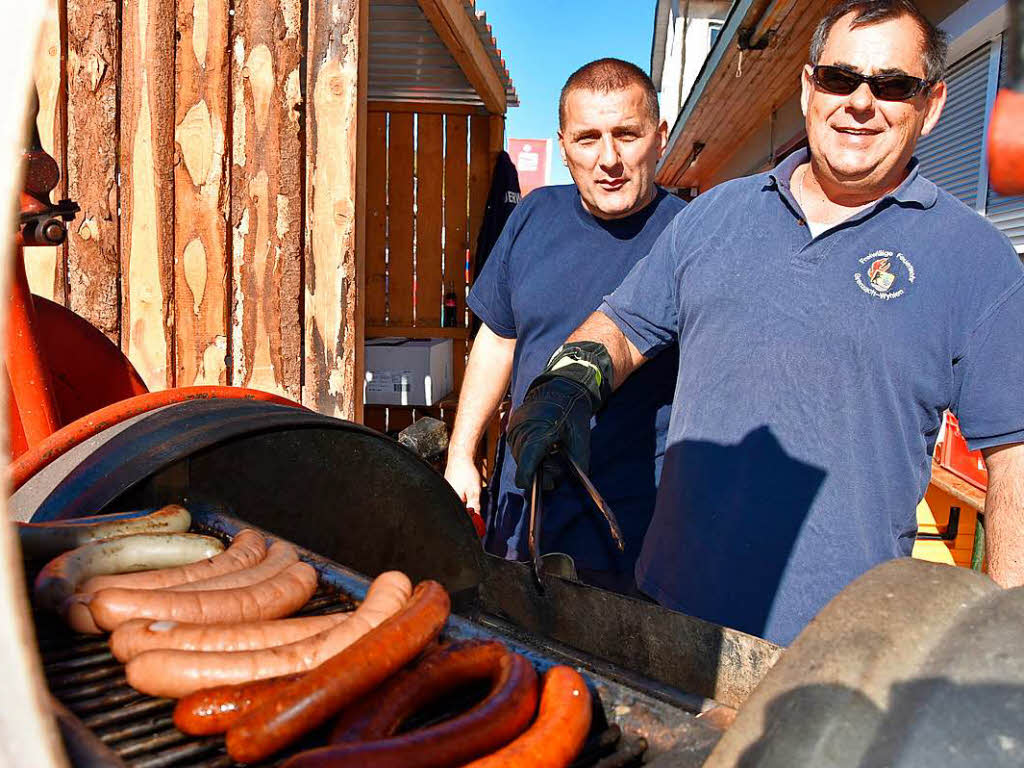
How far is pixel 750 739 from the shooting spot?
3.11ft

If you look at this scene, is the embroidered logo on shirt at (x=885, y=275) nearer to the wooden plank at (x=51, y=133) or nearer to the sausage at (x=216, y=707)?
the sausage at (x=216, y=707)

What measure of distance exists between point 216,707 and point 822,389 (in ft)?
6.64

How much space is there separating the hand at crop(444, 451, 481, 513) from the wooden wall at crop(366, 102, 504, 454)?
4.51 m

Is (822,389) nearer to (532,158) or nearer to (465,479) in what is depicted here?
(465,479)

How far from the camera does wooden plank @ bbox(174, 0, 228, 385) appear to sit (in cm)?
392

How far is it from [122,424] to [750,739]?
6.37 feet

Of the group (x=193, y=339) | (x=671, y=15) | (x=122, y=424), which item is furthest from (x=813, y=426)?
(x=671, y=15)

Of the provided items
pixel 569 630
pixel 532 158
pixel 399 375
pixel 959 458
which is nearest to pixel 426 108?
pixel 399 375

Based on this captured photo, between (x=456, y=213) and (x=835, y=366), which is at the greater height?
(x=456, y=213)

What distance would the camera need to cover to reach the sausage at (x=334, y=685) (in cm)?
111

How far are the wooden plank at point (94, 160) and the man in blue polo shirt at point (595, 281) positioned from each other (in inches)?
73.7

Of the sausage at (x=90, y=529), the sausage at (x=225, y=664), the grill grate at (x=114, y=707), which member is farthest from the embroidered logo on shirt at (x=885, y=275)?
the grill grate at (x=114, y=707)

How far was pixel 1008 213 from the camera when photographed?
5453 mm

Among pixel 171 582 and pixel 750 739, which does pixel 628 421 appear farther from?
pixel 750 739
